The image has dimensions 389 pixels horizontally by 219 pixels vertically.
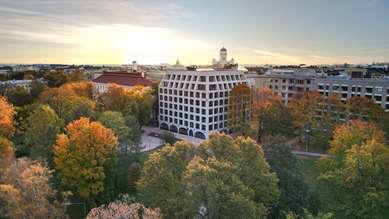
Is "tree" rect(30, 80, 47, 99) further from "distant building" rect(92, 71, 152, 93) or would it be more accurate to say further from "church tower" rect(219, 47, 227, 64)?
"church tower" rect(219, 47, 227, 64)

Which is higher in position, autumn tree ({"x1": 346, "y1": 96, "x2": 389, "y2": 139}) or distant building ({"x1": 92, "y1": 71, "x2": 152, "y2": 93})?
distant building ({"x1": 92, "y1": 71, "x2": 152, "y2": 93})

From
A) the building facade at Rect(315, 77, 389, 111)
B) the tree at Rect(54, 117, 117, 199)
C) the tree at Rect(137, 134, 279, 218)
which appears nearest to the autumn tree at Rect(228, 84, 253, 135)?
the building facade at Rect(315, 77, 389, 111)

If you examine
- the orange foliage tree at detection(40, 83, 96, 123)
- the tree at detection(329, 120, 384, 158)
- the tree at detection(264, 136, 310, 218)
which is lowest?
the tree at detection(264, 136, 310, 218)

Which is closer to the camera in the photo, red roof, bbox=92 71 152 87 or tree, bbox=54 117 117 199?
tree, bbox=54 117 117 199

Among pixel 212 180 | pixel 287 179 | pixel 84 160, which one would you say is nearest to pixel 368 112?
pixel 287 179

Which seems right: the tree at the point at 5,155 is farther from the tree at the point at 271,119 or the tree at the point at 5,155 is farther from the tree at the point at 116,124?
the tree at the point at 271,119

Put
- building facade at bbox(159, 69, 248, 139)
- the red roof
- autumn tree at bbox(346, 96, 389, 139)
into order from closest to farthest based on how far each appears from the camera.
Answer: autumn tree at bbox(346, 96, 389, 139), building facade at bbox(159, 69, 248, 139), the red roof
